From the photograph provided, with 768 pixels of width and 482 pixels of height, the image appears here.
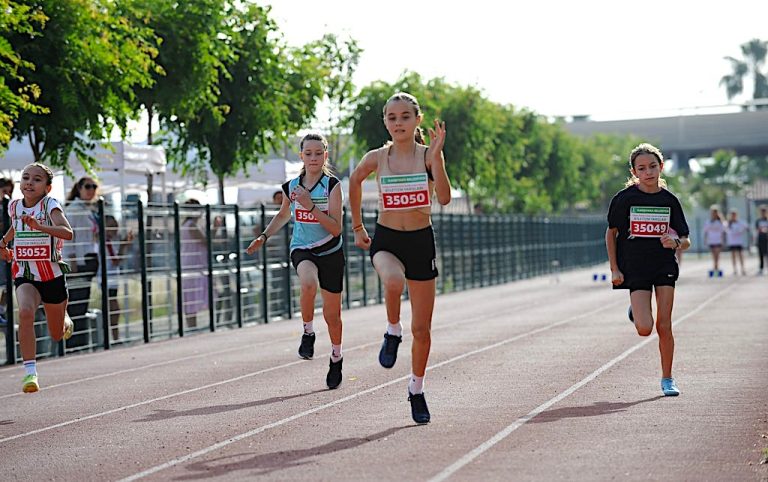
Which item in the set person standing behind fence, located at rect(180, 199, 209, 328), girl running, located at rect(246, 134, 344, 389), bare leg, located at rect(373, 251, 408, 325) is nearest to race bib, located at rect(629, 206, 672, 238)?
girl running, located at rect(246, 134, 344, 389)

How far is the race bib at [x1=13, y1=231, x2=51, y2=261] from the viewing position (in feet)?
43.2

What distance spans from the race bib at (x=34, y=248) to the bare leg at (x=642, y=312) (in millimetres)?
4835

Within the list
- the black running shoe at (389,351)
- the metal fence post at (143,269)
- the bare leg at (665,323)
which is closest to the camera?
the black running shoe at (389,351)

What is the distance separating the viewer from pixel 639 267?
475 inches

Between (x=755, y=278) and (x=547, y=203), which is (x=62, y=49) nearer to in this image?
(x=755, y=278)

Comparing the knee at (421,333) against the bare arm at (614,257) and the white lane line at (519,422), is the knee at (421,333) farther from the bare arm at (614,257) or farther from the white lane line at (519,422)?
the bare arm at (614,257)

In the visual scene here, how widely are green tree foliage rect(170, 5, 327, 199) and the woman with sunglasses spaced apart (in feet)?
22.5

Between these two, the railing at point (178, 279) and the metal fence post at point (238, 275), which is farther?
the metal fence post at point (238, 275)

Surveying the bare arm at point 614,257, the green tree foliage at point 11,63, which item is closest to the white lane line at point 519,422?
the bare arm at point 614,257

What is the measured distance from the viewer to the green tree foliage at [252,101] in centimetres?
2772

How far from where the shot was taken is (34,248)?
1318 cm

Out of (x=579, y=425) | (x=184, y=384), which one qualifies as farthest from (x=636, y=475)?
(x=184, y=384)

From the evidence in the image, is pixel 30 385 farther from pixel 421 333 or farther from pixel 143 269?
pixel 143 269

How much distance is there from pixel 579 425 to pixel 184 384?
17.2 ft
